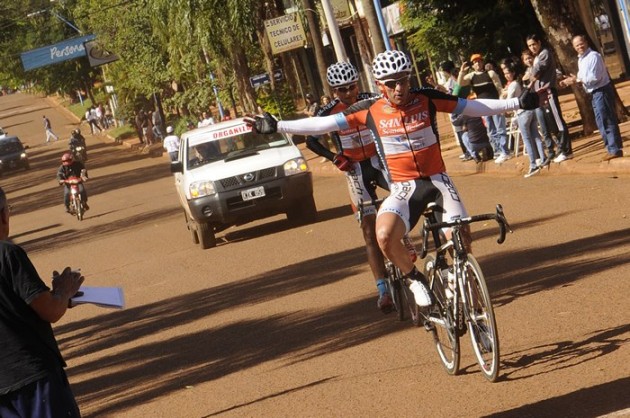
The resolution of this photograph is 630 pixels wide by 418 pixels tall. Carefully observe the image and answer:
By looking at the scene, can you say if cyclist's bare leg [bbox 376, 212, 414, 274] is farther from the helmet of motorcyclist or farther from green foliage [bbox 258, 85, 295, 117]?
green foliage [bbox 258, 85, 295, 117]

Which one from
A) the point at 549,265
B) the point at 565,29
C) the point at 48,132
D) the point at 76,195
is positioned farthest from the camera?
the point at 48,132

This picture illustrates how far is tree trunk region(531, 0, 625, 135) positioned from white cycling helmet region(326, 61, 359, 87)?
38.9 ft

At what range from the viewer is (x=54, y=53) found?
74875 mm

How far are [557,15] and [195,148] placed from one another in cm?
631

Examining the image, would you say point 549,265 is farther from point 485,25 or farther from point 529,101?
point 485,25

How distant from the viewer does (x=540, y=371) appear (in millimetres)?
8156

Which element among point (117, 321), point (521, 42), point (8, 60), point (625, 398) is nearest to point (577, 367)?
point (625, 398)

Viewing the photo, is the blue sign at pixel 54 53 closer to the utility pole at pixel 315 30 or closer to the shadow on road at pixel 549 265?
the utility pole at pixel 315 30

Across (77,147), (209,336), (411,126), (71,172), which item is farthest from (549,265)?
(77,147)

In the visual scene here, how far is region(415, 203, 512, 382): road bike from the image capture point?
788 centimetres

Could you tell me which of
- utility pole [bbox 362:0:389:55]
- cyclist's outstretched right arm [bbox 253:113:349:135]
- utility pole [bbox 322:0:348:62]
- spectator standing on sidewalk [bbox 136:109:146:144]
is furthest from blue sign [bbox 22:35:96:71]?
cyclist's outstretched right arm [bbox 253:113:349:135]

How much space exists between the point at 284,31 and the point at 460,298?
28.5m

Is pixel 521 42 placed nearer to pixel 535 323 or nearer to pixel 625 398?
pixel 535 323

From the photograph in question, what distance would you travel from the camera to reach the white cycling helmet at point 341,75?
10680 mm
